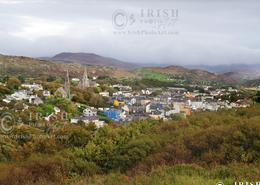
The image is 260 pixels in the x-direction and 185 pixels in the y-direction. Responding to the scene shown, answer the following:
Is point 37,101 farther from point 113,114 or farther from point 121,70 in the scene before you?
point 121,70

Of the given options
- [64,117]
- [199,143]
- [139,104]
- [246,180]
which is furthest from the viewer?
[139,104]

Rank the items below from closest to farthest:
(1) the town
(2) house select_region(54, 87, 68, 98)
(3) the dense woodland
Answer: (3) the dense woodland, (1) the town, (2) house select_region(54, 87, 68, 98)

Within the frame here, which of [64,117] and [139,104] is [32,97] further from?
[139,104]

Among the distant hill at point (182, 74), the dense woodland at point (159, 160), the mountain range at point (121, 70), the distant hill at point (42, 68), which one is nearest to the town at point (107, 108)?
the dense woodland at point (159, 160)

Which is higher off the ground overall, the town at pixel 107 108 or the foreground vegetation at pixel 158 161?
the foreground vegetation at pixel 158 161

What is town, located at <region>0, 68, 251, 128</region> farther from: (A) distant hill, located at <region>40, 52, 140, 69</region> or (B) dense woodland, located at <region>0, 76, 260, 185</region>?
(A) distant hill, located at <region>40, 52, 140, 69</region>

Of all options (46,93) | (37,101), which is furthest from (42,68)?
(37,101)

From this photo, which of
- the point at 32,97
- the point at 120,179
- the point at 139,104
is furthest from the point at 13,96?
the point at 120,179

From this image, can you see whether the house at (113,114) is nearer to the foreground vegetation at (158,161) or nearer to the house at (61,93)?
the house at (61,93)

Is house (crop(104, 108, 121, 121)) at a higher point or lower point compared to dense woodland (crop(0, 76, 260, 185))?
lower

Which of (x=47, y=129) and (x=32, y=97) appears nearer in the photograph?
(x=47, y=129)

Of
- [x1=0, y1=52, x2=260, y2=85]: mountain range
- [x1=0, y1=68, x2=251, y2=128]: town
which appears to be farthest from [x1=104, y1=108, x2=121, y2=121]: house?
[x1=0, y1=52, x2=260, y2=85]: mountain range
